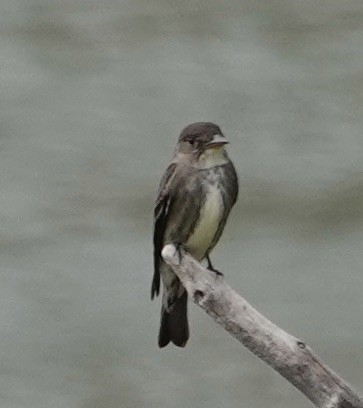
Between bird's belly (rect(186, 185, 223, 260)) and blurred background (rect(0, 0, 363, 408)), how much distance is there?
2656 millimetres

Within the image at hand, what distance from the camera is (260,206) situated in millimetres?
10359

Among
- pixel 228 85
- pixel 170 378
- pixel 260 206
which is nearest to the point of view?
pixel 170 378

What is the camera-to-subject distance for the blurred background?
9.59m

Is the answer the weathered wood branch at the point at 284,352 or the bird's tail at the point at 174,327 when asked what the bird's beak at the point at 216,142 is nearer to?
the bird's tail at the point at 174,327

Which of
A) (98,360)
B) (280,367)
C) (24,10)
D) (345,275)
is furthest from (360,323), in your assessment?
(280,367)

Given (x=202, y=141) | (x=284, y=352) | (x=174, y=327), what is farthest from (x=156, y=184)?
(x=284, y=352)

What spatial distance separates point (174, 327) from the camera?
→ 250 inches

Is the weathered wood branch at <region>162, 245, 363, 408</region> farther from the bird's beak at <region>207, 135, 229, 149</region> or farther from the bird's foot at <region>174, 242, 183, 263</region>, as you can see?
the bird's beak at <region>207, 135, 229, 149</region>

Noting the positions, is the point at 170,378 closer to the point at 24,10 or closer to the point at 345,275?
the point at 345,275

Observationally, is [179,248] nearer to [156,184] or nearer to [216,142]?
[216,142]

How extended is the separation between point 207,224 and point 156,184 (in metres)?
4.05

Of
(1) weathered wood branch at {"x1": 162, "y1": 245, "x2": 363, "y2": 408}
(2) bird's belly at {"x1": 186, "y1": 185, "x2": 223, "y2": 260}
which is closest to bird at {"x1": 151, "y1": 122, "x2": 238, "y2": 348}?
Answer: (2) bird's belly at {"x1": 186, "y1": 185, "x2": 223, "y2": 260}

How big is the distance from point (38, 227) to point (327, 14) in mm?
2100

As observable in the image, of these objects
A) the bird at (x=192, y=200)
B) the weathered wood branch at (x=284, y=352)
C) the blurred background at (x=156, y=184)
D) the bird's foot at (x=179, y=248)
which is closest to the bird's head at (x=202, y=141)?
the bird at (x=192, y=200)
